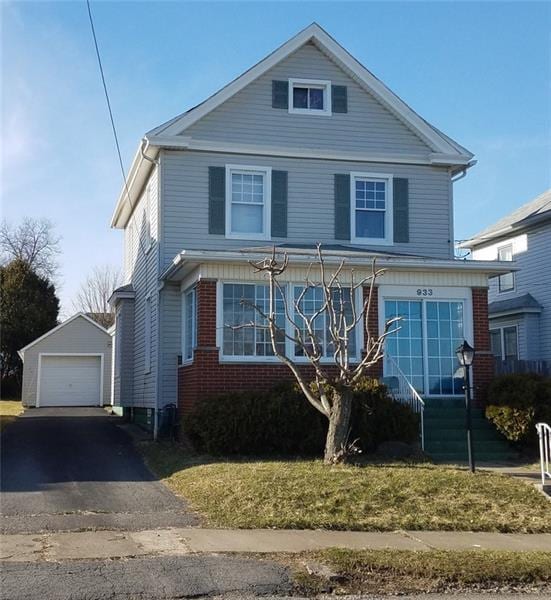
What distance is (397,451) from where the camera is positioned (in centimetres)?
1405

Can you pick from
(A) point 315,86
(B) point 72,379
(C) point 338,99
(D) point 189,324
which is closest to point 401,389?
(D) point 189,324

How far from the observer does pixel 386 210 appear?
19328 mm

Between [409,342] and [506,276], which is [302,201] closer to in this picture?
[409,342]

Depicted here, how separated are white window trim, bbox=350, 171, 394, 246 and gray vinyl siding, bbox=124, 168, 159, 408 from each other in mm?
4648

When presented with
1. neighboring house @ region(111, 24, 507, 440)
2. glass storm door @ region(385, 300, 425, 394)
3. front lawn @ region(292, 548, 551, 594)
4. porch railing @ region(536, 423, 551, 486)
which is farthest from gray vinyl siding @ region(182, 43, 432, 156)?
front lawn @ region(292, 548, 551, 594)

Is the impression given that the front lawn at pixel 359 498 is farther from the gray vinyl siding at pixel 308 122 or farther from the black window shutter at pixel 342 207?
the gray vinyl siding at pixel 308 122

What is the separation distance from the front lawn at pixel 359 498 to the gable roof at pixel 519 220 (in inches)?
521

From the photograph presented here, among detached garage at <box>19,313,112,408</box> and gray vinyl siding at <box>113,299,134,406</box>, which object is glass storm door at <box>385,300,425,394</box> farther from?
detached garage at <box>19,313,112,408</box>

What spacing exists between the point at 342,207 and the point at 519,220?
872cm

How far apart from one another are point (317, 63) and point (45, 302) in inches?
984

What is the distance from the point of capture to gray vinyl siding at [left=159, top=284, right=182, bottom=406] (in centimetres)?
1792

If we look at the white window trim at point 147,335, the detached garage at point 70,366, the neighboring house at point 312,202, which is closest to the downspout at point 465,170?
the neighboring house at point 312,202

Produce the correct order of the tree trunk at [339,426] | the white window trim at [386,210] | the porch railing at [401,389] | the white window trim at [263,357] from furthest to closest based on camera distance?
the white window trim at [386,210]
the white window trim at [263,357]
the porch railing at [401,389]
the tree trunk at [339,426]

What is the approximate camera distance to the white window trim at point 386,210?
1909 cm
